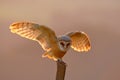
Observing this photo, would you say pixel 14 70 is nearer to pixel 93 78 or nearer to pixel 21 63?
pixel 21 63

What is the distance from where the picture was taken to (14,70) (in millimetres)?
1509

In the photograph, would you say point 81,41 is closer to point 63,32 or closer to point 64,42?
point 64,42

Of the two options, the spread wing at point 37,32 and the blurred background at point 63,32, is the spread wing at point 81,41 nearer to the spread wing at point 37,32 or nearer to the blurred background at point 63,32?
the spread wing at point 37,32

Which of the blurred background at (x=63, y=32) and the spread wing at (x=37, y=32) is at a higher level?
the spread wing at (x=37, y=32)

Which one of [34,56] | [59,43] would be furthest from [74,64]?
[59,43]

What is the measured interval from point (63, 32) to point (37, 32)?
750 mm

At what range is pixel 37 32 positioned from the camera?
2.52ft

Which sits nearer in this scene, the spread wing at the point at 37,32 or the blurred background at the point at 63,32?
the spread wing at the point at 37,32

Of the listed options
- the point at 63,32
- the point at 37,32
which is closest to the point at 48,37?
the point at 37,32

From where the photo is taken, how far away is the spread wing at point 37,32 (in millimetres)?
753

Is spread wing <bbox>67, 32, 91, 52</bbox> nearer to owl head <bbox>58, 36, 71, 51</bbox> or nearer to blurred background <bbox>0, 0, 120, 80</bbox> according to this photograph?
owl head <bbox>58, 36, 71, 51</bbox>

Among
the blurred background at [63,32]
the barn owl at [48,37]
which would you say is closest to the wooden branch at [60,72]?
the barn owl at [48,37]

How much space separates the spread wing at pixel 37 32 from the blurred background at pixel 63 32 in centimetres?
74

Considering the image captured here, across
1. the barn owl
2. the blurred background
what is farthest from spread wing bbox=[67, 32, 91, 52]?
the blurred background
